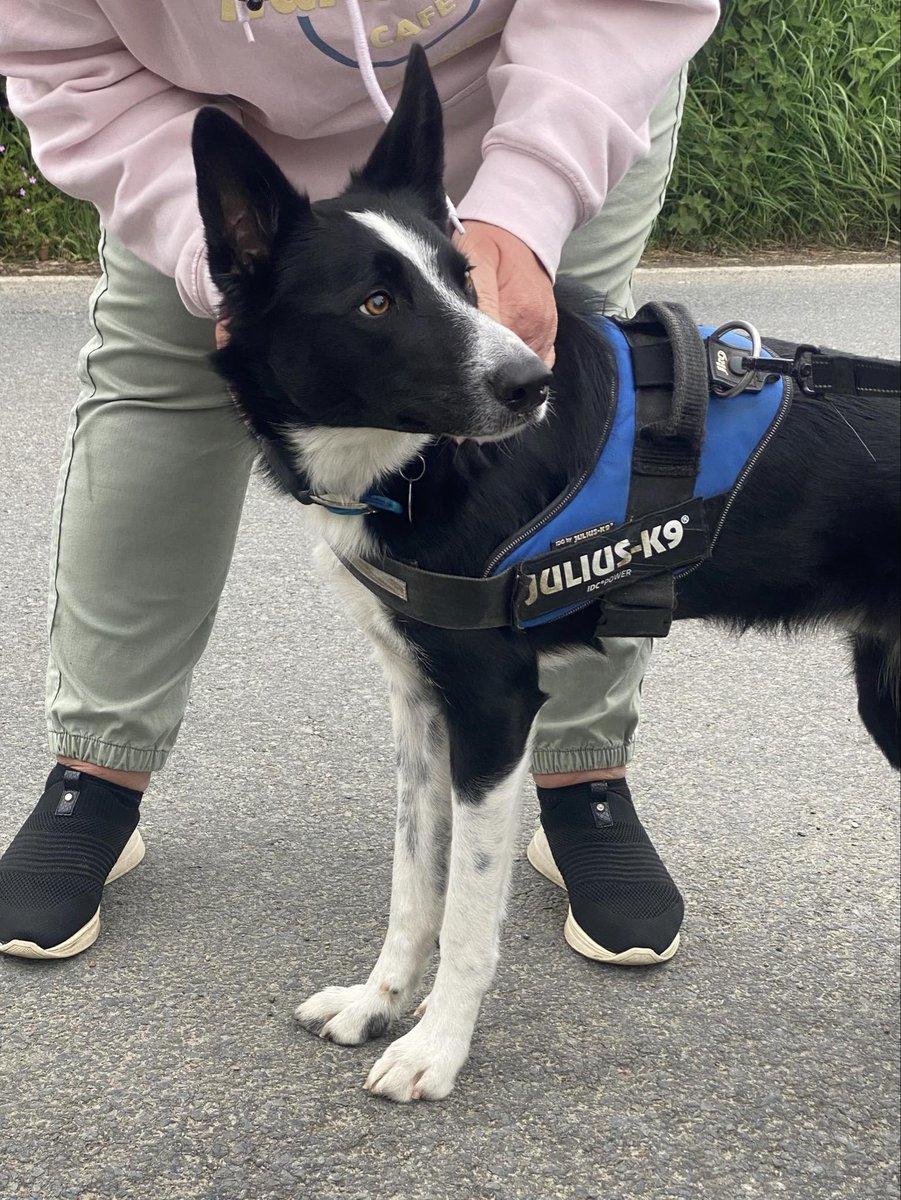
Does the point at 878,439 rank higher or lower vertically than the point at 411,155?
lower

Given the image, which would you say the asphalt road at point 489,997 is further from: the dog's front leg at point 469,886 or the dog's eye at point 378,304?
the dog's eye at point 378,304

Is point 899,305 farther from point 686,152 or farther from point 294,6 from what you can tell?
point 294,6

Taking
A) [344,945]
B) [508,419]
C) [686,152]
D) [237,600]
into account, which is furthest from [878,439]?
[686,152]

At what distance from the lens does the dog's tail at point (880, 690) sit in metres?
2.25

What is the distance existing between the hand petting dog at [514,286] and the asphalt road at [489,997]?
1091 mm

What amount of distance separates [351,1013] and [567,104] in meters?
1.44

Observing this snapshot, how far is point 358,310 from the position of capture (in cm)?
185

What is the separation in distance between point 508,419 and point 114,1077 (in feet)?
3.74

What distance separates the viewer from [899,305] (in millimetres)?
6625

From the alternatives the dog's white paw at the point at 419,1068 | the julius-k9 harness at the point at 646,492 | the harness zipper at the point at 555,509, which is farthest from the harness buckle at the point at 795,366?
the dog's white paw at the point at 419,1068

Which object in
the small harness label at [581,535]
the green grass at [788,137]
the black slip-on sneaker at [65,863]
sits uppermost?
the small harness label at [581,535]

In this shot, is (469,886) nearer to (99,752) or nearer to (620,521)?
(620,521)

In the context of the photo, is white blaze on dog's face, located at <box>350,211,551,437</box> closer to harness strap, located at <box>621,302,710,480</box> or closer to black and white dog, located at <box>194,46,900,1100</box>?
black and white dog, located at <box>194,46,900,1100</box>

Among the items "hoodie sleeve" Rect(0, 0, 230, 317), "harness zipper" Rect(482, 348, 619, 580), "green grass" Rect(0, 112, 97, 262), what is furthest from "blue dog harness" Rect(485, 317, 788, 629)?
"green grass" Rect(0, 112, 97, 262)
